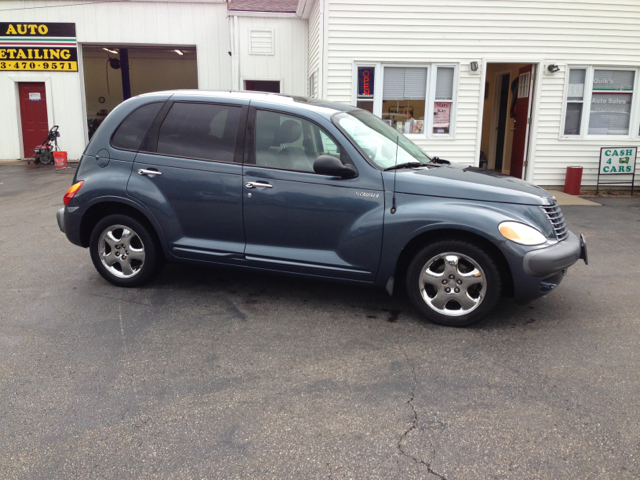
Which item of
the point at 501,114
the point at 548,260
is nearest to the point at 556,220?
the point at 548,260

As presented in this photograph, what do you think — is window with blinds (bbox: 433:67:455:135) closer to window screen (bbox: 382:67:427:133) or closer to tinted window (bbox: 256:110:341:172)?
window screen (bbox: 382:67:427:133)

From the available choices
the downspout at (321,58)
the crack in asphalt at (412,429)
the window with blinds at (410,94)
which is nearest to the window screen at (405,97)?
the window with blinds at (410,94)

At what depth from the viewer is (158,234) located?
194 inches

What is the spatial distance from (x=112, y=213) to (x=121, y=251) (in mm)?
372

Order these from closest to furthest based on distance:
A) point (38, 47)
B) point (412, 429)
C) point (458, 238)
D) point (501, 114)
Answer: point (412, 429)
point (458, 238)
point (501, 114)
point (38, 47)

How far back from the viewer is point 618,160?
12.0 m

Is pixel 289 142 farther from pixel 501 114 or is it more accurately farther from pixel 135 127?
pixel 501 114

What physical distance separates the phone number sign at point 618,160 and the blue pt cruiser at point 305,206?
854cm

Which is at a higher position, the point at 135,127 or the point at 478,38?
the point at 478,38

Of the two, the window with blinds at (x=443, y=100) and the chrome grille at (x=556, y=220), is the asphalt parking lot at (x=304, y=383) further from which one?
the window with blinds at (x=443, y=100)

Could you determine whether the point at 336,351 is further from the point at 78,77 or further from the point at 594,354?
the point at 78,77

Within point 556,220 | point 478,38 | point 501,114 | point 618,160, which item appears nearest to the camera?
point 556,220

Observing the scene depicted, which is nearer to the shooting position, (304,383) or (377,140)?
(304,383)

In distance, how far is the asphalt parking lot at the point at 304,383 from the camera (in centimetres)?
267
